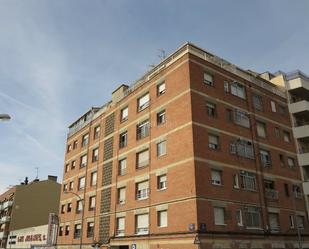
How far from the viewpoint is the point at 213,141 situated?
2711 cm

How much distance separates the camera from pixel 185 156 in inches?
1000

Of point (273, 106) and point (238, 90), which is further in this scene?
point (273, 106)

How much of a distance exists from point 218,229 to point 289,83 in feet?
65.3

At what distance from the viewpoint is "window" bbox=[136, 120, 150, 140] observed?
30.9 m

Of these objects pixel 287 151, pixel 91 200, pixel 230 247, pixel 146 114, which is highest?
pixel 146 114

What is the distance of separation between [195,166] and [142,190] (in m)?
6.70

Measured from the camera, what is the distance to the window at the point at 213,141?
2681cm

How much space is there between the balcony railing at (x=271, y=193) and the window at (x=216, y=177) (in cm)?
546

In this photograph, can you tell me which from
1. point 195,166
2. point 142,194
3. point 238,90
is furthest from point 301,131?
point 142,194

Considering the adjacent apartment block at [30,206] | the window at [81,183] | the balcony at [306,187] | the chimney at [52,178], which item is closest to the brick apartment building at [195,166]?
the balcony at [306,187]

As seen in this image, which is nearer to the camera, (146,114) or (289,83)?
(146,114)

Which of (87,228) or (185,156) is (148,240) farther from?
(87,228)

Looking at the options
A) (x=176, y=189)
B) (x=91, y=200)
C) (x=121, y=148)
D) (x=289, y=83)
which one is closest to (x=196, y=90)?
(x=176, y=189)

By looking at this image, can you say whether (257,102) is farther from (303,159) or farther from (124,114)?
(124,114)
